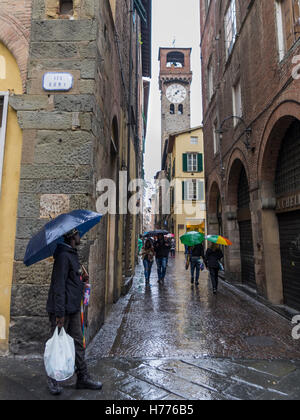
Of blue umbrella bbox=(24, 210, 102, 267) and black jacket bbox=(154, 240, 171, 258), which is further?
black jacket bbox=(154, 240, 171, 258)

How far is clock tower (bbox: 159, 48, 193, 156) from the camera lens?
40750mm

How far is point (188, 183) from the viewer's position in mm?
25312

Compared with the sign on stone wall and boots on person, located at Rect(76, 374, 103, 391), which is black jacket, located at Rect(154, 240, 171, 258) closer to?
the sign on stone wall

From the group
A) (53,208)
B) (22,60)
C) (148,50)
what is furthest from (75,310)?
(148,50)

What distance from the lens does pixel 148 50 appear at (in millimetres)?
18109

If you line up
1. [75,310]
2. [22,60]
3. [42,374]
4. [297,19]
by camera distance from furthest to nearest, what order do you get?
[297,19], [22,60], [42,374], [75,310]

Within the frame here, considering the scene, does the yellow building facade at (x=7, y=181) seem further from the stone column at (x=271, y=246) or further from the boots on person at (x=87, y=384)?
the stone column at (x=271, y=246)

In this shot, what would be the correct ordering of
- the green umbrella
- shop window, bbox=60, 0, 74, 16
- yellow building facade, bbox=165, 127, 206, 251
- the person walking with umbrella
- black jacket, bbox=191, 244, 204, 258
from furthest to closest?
yellow building facade, bbox=165, 127, 206, 251
black jacket, bbox=191, 244, 204, 258
the green umbrella
shop window, bbox=60, 0, 74, 16
the person walking with umbrella

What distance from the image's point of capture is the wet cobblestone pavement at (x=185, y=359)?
2.73 metres

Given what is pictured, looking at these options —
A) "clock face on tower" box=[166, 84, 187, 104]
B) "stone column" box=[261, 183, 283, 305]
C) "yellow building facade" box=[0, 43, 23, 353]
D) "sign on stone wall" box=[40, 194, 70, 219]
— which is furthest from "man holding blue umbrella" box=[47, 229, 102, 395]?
"clock face on tower" box=[166, 84, 187, 104]

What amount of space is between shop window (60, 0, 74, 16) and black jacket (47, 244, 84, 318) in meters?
3.77

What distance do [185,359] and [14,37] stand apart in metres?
5.14
